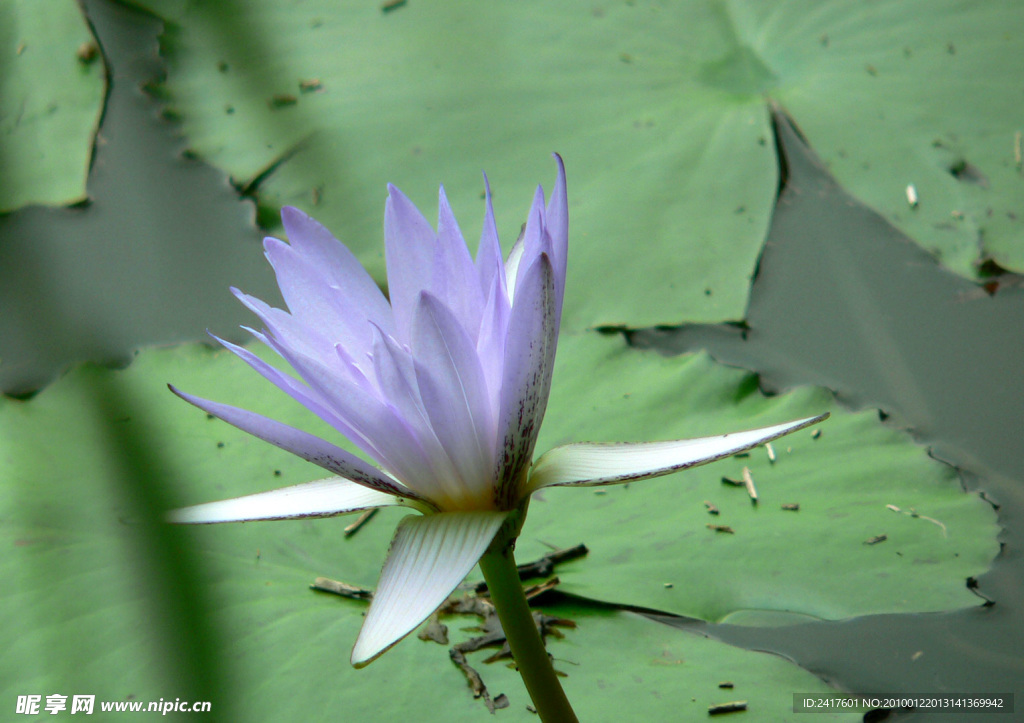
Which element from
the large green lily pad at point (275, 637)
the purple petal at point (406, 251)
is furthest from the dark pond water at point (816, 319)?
the purple petal at point (406, 251)

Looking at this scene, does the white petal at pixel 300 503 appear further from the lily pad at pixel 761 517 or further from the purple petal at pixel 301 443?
the lily pad at pixel 761 517

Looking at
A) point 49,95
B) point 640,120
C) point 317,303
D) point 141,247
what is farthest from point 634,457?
point 49,95

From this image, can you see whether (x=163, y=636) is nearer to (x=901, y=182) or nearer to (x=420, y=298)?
(x=420, y=298)

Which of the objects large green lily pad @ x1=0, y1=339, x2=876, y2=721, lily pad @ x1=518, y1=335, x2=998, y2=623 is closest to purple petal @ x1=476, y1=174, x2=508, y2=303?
large green lily pad @ x1=0, y1=339, x2=876, y2=721

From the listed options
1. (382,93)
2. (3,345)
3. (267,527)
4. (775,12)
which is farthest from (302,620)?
(775,12)

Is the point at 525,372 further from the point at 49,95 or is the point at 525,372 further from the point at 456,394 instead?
the point at 49,95

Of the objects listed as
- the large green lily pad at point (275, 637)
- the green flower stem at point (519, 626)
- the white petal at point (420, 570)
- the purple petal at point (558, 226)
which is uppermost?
the purple petal at point (558, 226)
